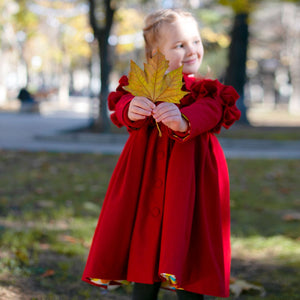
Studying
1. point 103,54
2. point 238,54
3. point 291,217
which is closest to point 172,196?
point 291,217

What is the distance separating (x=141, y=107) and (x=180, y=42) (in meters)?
0.46

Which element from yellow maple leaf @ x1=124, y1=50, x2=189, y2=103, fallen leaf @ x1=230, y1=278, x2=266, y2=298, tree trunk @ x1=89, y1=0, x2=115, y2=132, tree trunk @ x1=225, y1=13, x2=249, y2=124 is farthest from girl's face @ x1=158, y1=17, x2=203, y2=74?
tree trunk @ x1=225, y1=13, x2=249, y2=124

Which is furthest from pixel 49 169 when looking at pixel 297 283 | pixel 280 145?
pixel 280 145

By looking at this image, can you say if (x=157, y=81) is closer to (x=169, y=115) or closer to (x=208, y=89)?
(x=169, y=115)

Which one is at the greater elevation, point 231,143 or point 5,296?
point 231,143

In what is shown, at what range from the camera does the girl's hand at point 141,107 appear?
1.91 m

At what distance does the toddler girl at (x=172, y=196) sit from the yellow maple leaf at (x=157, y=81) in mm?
44

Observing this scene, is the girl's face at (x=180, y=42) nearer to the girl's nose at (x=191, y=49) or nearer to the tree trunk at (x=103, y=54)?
the girl's nose at (x=191, y=49)

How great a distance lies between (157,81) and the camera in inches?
74.2

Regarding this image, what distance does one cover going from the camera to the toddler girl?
6.55ft

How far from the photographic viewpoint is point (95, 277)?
2.09 meters

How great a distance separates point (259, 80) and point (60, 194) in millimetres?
47044

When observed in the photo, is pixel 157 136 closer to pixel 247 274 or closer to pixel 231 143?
pixel 247 274

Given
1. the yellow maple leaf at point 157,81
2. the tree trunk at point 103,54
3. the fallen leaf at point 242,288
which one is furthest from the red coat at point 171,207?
the tree trunk at point 103,54
